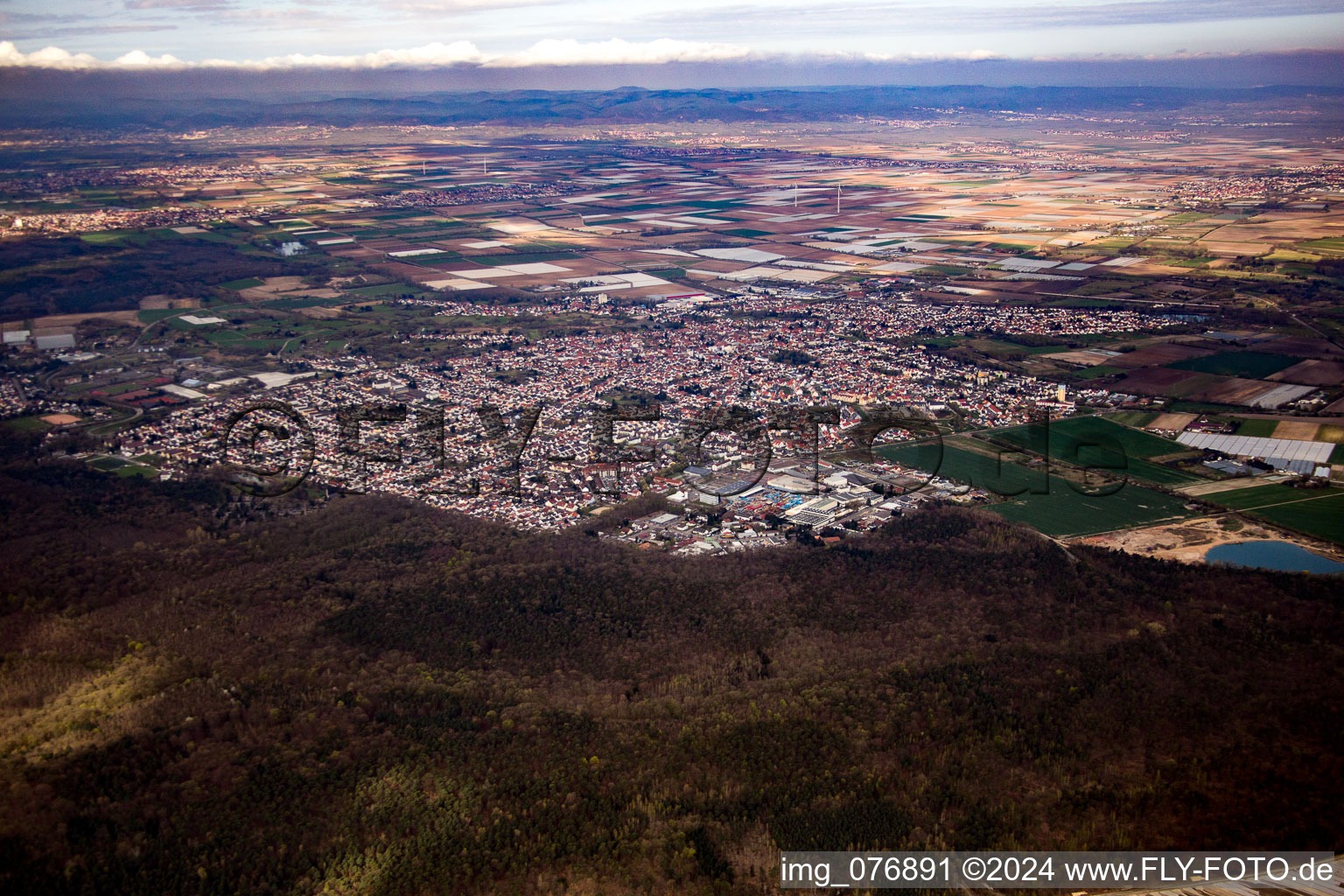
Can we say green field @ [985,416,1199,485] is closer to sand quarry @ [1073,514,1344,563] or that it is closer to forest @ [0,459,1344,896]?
sand quarry @ [1073,514,1344,563]

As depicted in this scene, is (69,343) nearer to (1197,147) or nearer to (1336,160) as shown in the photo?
(1336,160)

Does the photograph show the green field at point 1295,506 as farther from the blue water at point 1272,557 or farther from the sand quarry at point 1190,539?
the blue water at point 1272,557

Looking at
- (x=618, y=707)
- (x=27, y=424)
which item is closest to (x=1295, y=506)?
(x=618, y=707)

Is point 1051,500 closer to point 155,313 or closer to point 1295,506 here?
point 1295,506

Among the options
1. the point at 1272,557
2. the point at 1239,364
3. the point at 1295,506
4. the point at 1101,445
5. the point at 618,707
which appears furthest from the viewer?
the point at 1239,364

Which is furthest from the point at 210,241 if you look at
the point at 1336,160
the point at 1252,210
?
the point at 1336,160

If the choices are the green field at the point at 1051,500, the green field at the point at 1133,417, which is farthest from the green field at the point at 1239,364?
the green field at the point at 1051,500

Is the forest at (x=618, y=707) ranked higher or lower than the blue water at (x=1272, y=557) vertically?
lower

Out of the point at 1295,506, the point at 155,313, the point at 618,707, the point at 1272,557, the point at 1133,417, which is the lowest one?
the point at 618,707
